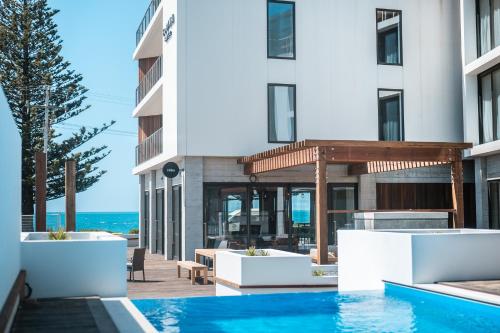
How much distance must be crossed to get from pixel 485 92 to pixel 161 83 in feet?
30.4

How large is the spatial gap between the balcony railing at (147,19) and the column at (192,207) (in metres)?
6.37

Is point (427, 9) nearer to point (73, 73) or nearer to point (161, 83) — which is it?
point (161, 83)

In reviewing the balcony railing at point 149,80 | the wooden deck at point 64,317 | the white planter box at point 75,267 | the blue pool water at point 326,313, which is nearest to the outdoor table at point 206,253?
the blue pool water at point 326,313

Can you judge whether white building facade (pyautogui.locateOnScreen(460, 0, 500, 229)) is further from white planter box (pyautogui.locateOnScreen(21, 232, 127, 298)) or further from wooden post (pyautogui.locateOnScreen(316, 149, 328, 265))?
white planter box (pyautogui.locateOnScreen(21, 232, 127, 298))

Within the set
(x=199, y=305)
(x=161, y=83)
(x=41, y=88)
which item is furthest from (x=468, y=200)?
(x=41, y=88)

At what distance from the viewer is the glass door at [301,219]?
1980cm

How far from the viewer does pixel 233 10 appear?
1942cm

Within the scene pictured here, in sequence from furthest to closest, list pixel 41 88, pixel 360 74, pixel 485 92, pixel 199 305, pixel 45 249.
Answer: pixel 41 88
pixel 360 74
pixel 485 92
pixel 199 305
pixel 45 249

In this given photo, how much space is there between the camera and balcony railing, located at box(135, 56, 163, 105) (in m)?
22.5

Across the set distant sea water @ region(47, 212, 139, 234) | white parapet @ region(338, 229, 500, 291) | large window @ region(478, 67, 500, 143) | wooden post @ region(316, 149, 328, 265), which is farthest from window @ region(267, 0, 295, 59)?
distant sea water @ region(47, 212, 139, 234)

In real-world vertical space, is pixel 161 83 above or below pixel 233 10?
below

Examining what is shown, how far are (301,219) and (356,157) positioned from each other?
4.94 metres

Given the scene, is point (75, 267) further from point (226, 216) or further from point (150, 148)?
point (150, 148)

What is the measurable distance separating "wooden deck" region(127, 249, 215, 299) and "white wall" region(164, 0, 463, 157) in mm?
3368
